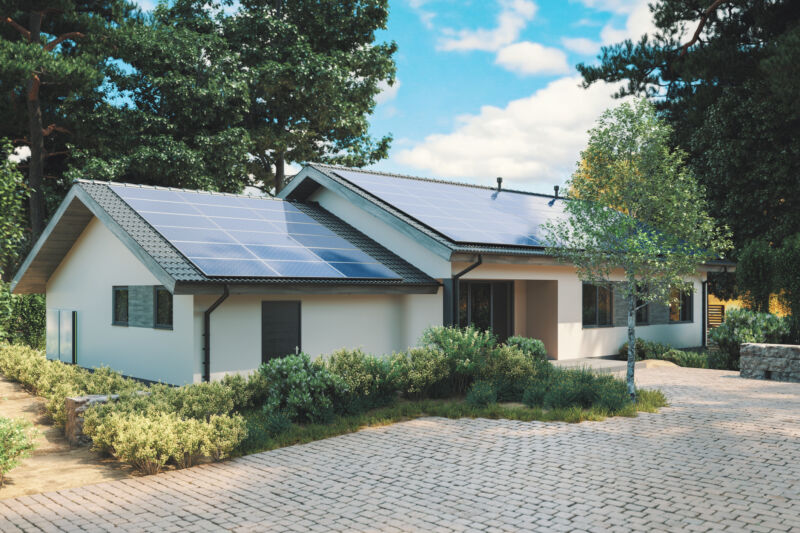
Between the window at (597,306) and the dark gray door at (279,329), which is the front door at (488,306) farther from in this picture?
the dark gray door at (279,329)

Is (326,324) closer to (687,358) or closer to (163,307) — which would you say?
(163,307)

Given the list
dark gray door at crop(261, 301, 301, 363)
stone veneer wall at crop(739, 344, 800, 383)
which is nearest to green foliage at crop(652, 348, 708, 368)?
stone veneer wall at crop(739, 344, 800, 383)

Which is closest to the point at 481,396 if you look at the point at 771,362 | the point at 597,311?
the point at 771,362

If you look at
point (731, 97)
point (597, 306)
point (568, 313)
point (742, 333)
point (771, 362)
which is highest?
point (731, 97)

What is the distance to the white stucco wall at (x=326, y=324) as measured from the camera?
41.7ft

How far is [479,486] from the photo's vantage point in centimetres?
693

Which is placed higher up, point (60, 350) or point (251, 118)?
point (251, 118)

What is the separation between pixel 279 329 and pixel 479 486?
7459 mm

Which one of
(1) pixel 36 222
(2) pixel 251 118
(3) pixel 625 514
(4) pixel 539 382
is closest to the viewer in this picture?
(3) pixel 625 514

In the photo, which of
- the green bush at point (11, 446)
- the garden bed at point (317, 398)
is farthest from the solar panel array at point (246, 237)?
the green bush at point (11, 446)

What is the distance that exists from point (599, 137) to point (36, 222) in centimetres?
2250

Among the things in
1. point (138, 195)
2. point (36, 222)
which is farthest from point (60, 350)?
point (36, 222)

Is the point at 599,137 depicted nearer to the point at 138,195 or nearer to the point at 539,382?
the point at 539,382

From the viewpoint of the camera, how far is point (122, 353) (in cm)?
1494
